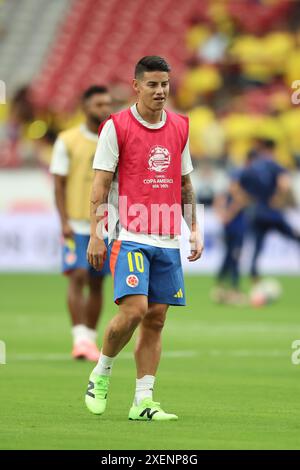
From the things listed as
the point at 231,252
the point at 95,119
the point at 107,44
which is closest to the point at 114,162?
the point at 95,119

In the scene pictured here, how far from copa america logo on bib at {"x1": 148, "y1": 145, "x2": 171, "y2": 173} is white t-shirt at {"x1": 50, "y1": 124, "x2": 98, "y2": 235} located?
4.15 m

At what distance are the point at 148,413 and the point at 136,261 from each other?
0.99 m

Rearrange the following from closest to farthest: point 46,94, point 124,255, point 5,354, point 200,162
A: point 124,255 → point 5,354 → point 200,162 → point 46,94

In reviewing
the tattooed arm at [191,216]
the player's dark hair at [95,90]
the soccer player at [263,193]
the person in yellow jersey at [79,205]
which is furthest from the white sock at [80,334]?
the soccer player at [263,193]

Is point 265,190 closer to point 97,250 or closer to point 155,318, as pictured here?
point 155,318

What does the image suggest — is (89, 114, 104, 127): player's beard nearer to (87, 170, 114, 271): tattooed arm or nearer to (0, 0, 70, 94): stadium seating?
(87, 170, 114, 271): tattooed arm

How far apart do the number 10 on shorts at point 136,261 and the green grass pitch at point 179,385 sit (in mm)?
989

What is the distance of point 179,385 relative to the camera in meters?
10.2

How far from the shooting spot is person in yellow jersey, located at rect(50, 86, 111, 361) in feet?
40.3

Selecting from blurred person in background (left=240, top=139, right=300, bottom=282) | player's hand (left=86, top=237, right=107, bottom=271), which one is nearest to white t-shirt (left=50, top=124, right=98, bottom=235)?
player's hand (left=86, top=237, right=107, bottom=271)

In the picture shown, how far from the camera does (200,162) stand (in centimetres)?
2769
